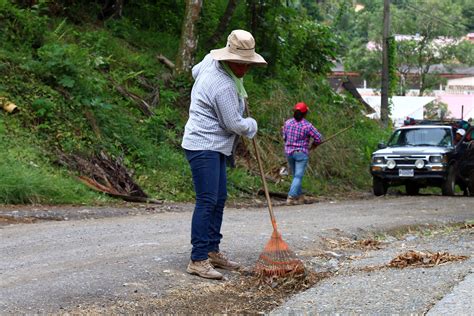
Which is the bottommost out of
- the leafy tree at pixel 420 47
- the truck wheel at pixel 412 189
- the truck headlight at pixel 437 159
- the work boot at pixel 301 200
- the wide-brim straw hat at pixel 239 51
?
the truck wheel at pixel 412 189

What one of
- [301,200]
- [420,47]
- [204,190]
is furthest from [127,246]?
[420,47]

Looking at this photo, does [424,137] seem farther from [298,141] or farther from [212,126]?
[212,126]

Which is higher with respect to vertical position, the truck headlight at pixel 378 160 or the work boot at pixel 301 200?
the truck headlight at pixel 378 160

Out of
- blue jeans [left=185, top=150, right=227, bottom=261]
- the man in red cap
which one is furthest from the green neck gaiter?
the man in red cap

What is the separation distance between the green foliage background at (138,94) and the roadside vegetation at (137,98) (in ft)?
0.09

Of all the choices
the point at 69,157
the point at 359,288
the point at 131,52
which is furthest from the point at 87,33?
the point at 359,288

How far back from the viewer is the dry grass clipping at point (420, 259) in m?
8.45

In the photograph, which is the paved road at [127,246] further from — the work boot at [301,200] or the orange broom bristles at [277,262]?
the work boot at [301,200]

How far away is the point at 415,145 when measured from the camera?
66.3 ft

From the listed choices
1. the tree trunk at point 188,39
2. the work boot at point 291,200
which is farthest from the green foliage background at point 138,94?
the work boot at point 291,200

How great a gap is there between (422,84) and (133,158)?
5225 centimetres

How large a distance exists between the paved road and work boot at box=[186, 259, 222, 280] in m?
0.07

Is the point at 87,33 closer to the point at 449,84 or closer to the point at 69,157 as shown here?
the point at 69,157

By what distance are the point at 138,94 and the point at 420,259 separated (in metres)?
11.8
